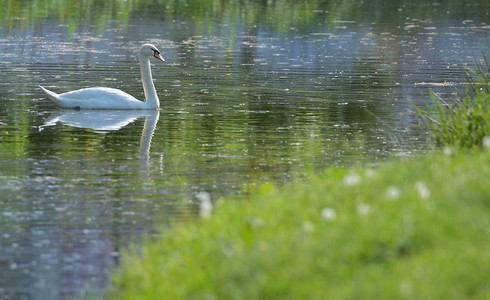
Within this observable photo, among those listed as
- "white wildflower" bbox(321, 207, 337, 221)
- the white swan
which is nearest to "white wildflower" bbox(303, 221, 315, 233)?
"white wildflower" bbox(321, 207, 337, 221)

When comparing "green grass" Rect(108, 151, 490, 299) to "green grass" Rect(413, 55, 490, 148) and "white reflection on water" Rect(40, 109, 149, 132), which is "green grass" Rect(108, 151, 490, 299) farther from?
"white reflection on water" Rect(40, 109, 149, 132)

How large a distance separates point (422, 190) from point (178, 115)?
1123 cm

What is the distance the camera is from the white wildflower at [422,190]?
8.46 metres

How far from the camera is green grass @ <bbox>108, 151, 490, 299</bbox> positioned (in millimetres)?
7223

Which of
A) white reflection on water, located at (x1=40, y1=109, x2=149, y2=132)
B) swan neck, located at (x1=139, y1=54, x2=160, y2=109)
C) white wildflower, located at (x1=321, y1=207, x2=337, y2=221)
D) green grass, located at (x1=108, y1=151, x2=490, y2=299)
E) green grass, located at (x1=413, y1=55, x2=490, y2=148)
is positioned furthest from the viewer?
swan neck, located at (x1=139, y1=54, x2=160, y2=109)

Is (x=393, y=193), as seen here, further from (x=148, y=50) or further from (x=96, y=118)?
(x=148, y=50)

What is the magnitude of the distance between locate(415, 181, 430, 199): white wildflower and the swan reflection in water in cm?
822

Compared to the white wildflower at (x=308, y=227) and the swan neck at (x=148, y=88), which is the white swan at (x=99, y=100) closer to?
the swan neck at (x=148, y=88)

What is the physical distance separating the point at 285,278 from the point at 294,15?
34.9 meters

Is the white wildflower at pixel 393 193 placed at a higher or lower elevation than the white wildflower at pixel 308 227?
higher

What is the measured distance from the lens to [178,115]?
19.5 meters

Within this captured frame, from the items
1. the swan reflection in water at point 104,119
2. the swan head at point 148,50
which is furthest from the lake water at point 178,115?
the swan head at point 148,50

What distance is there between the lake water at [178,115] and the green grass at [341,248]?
44.0 inches

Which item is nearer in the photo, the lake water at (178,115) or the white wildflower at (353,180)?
the white wildflower at (353,180)
